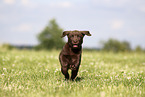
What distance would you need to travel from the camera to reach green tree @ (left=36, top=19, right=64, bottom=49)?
7299 centimetres

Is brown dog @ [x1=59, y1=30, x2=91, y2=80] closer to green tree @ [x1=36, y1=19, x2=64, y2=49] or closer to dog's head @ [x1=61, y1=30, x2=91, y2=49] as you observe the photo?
dog's head @ [x1=61, y1=30, x2=91, y2=49]

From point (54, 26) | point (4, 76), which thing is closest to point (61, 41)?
point (54, 26)

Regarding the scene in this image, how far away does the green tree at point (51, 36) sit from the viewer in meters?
73.0

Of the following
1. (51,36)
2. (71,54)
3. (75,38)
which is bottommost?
(51,36)

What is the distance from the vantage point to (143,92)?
222 inches

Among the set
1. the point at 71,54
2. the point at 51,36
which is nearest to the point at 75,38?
the point at 71,54

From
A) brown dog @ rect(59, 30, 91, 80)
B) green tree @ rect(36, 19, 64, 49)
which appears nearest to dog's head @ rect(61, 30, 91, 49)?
brown dog @ rect(59, 30, 91, 80)

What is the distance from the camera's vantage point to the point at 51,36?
75.6 metres

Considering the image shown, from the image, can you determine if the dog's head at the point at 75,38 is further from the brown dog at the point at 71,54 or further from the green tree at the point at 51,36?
the green tree at the point at 51,36

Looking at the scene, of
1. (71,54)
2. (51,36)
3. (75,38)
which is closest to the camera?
(75,38)

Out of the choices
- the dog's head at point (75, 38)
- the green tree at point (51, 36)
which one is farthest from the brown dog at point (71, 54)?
the green tree at point (51, 36)

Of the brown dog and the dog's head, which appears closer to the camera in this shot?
the dog's head

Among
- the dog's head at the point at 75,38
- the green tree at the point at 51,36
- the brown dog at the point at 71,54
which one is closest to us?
the dog's head at the point at 75,38

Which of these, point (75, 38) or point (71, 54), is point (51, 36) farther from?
point (75, 38)
